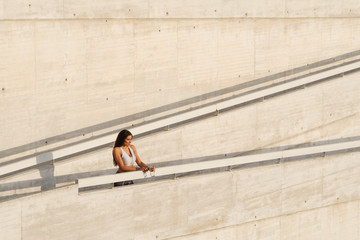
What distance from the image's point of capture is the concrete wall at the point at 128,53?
1275 centimetres

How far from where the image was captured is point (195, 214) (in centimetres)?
1366

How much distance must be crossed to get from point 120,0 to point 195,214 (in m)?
3.54

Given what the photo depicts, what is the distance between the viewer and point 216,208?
13.9 metres

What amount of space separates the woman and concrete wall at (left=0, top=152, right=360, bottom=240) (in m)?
0.44

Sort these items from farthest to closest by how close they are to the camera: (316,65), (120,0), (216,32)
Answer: (316,65), (216,32), (120,0)

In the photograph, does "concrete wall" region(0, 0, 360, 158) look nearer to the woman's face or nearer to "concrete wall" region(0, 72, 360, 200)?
"concrete wall" region(0, 72, 360, 200)

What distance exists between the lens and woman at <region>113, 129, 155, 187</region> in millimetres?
12188

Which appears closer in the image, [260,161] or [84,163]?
[84,163]

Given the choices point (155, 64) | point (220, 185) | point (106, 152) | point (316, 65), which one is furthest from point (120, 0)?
point (316, 65)

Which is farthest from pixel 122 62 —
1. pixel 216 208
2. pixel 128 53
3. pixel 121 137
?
pixel 216 208

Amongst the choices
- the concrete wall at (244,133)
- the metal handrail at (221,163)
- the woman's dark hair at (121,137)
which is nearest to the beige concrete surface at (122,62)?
the concrete wall at (244,133)

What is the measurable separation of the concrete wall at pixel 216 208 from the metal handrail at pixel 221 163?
0.75 ft

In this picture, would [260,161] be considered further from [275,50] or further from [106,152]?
[106,152]

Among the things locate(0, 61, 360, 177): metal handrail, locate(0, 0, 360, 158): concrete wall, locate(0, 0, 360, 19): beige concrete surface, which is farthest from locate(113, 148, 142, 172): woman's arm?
locate(0, 0, 360, 19): beige concrete surface
